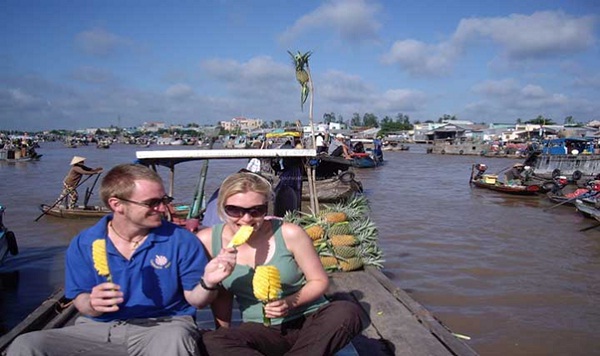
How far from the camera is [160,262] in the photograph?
238 centimetres

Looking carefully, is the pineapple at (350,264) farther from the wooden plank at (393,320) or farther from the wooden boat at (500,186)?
the wooden boat at (500,186)

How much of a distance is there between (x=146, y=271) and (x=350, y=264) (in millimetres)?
3174

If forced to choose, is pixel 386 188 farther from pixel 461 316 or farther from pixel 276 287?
pixel 276 287

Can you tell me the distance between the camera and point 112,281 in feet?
7.64

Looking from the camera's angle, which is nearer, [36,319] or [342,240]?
[36,319]

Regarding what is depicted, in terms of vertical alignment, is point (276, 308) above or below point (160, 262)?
below

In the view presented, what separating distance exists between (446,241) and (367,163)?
833 inches

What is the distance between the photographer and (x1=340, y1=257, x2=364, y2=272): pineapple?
203 inches

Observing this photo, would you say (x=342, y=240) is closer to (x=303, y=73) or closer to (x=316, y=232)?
(x=316, y=232)

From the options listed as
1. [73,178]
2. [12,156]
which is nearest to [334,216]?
[73,178]

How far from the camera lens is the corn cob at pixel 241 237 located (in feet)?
7.27

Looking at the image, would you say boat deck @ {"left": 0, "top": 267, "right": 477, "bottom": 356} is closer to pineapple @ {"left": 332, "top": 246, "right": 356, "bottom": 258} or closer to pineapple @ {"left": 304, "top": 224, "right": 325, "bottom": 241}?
pineapple @ {"left": 332, "top": 246, "right": 356, "bottom": 258}

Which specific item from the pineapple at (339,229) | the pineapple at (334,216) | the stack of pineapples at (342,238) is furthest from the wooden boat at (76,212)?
the pineapple at (339,229)

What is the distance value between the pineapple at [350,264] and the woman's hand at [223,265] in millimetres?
3132
